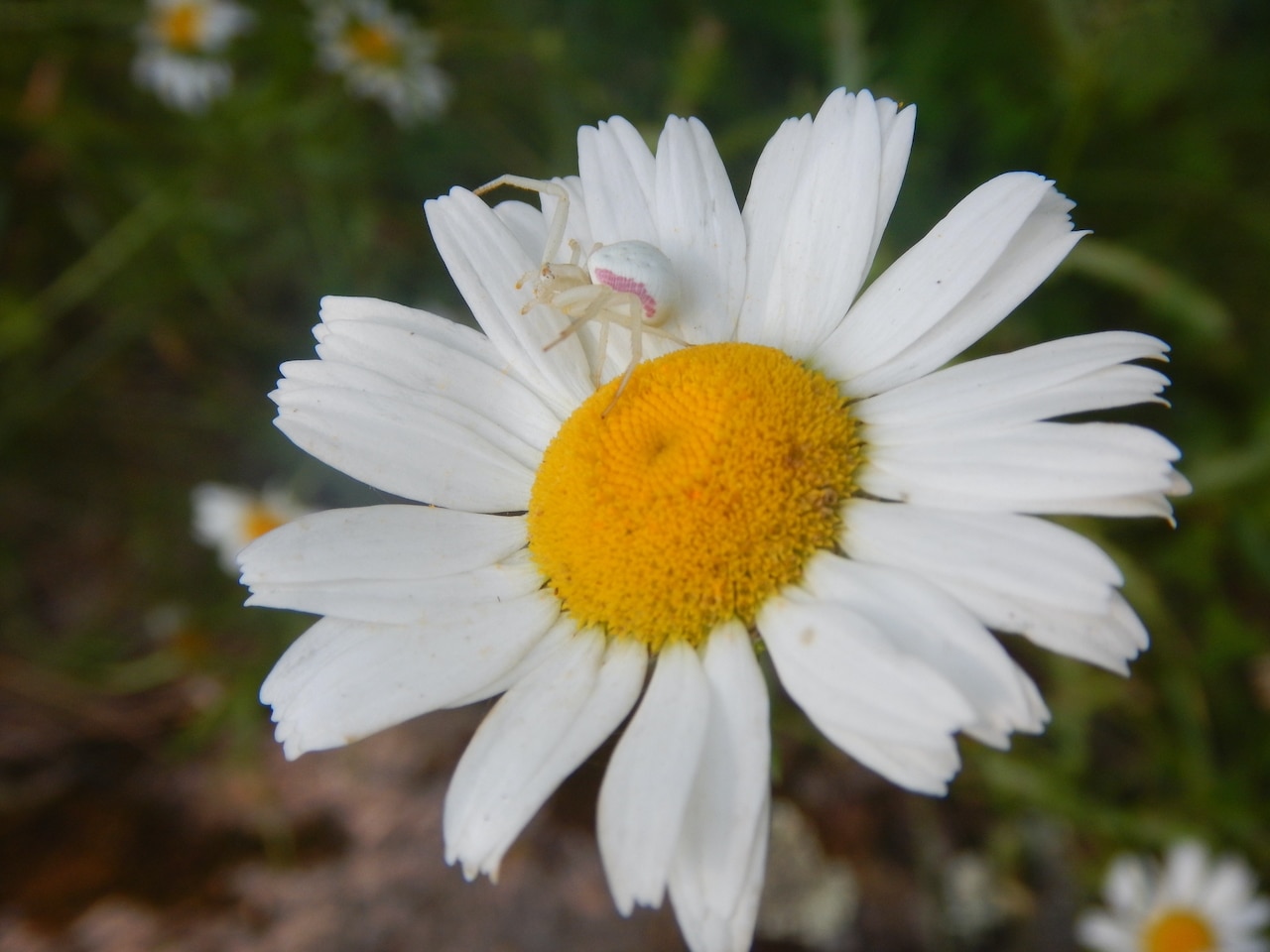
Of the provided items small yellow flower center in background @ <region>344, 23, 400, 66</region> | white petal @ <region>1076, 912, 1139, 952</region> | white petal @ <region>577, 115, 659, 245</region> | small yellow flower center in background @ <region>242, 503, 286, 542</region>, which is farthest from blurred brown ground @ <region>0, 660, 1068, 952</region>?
small yellow flower center in background @ <region>344, 23, 400, 66</region>

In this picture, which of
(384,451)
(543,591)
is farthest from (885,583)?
(384,451)

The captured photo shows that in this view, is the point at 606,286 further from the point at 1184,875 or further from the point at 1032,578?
the point at 1184,875

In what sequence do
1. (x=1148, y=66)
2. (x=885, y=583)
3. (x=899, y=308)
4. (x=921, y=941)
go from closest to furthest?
(x=885, y=583) → (x=899, y=308) → (x=921, y=941) → (x=1148, y=66)

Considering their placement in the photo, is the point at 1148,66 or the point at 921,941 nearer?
the point at 921,941

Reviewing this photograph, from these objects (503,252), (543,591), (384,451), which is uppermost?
(503,252)

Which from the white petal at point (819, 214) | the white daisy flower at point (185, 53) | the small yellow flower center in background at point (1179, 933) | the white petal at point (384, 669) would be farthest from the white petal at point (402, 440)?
the white daisy flower at point (185, 53)

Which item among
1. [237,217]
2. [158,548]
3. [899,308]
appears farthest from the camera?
[158,548]

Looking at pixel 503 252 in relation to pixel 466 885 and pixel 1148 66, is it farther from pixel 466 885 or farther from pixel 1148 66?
pixel 1148 66

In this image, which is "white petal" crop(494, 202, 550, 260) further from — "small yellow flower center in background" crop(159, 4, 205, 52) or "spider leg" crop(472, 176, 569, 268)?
"small yellow flower center in background" crop(159, 4, 205, 52)
